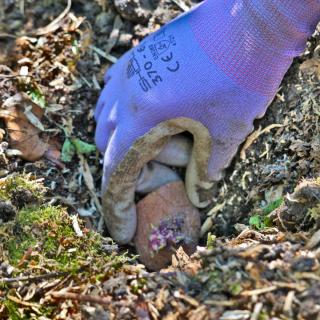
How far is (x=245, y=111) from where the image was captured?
2.07 meters

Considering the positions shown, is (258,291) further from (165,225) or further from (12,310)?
(165,225)

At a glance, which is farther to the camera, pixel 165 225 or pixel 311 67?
pixel 165 225

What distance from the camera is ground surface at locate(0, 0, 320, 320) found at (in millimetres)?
1413

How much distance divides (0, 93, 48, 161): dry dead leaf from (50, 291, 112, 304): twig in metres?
0.84

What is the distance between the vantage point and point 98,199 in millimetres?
2350

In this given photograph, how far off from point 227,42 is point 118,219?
818 millimetres

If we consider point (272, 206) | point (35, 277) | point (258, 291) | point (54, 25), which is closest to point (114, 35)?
point (54, 25)

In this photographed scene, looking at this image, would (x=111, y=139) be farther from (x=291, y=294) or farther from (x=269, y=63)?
(x=291, y=294)

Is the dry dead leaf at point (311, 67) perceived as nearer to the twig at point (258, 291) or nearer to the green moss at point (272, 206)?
the green moss at point (272, 206)

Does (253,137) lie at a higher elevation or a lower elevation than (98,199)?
higher

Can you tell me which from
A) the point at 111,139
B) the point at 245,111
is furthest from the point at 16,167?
the point at 245,111

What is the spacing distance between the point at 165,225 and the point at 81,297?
758mm

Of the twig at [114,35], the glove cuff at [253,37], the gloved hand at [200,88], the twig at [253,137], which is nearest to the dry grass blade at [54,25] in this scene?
the twig at [114,35]

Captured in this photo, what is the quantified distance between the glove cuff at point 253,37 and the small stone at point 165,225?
0.56 meters
